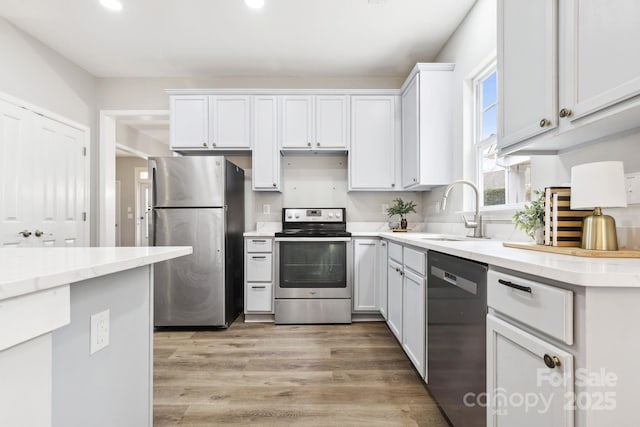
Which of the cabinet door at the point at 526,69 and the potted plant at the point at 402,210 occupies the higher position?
the cabinet door at the point at 526,69

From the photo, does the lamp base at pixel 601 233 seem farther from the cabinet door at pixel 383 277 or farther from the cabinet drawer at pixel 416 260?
the cabinet door at pixel 383 277

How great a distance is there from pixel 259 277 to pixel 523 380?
2.58 metres

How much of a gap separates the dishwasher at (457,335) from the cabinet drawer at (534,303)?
9 centimetres

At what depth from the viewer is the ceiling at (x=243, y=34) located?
2.61 m

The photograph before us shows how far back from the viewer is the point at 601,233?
1.15 m

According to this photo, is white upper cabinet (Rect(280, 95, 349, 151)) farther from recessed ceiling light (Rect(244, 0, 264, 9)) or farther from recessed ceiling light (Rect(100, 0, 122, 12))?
recessed ceiling light (Rect(100, 0, 122, 12))

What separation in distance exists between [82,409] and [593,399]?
134 centimetres

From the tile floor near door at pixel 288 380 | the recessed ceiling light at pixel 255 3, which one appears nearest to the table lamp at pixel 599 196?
the tile floor near door at pixel 288 380

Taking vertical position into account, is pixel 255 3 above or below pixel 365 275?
above

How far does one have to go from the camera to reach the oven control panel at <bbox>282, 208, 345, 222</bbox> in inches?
145

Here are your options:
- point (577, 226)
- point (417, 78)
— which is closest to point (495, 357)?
point (577, 226)

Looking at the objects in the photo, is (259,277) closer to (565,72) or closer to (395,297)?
(395,297)

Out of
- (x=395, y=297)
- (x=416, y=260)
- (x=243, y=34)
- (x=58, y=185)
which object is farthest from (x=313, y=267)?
(x=58, y=185)

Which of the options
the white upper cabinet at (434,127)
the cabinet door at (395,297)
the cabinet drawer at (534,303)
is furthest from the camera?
the white upper cabinet at (434,127)
